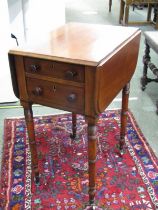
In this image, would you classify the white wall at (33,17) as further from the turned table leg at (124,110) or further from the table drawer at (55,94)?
the table drawer at (55,94)

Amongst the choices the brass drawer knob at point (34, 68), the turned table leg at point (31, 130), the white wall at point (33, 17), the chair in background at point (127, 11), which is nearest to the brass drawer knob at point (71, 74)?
the brass drawer knob at point (34, 68)

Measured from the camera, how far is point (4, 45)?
7.39 ft

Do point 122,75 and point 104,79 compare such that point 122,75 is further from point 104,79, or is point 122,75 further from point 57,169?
point 57,169

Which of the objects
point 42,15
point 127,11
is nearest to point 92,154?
point 42,15

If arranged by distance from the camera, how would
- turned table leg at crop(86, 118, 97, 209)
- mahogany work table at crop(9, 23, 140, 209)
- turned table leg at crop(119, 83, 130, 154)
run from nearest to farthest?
mahogany work table at crop(9, 23, 140, 209)
turned table leg at crop(86, 118, 97, 209)
turned table leg at crop(119, 83, 130, 154)

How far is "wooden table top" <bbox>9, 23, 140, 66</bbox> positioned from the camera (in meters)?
1.15

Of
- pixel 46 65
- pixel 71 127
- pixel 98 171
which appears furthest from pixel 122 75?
pixel 71 127

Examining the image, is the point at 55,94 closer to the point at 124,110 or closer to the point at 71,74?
the point at 71,74

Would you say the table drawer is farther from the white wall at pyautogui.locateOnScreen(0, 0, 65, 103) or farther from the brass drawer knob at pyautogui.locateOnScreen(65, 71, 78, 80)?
the white wall at pyautogui.locateOnScreen(0, 0, 65, 103)

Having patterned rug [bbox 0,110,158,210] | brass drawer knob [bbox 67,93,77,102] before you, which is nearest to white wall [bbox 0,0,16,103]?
patterned rug [bbox 0,110,158,210]

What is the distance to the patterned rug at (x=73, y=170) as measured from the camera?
4.97 ft

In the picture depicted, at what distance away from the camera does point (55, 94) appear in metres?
1.26

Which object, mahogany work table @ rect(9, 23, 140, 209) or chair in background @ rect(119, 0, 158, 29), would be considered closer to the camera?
mahogany work table @ rect(9, 23, 140, 209)

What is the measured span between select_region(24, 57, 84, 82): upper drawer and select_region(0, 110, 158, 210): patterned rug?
68 centimetres
